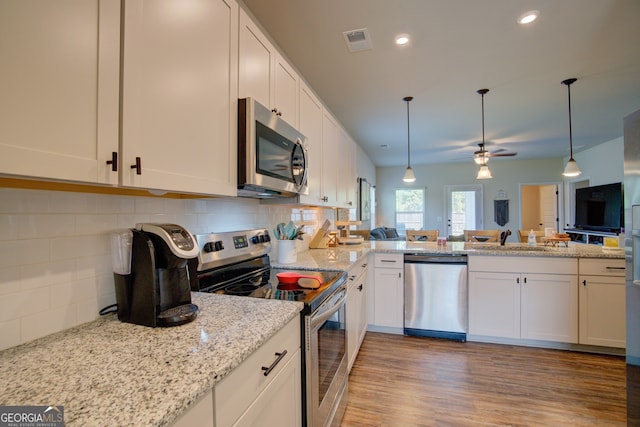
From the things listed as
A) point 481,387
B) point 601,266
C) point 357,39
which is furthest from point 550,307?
point 357,39

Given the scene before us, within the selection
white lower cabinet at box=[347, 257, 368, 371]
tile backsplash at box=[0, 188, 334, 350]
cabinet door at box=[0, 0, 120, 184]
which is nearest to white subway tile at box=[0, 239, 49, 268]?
tile backsplash at box=[0, 188, 334, 350]

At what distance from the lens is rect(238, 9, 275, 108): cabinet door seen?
1.40 metres

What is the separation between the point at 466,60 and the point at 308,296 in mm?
2587

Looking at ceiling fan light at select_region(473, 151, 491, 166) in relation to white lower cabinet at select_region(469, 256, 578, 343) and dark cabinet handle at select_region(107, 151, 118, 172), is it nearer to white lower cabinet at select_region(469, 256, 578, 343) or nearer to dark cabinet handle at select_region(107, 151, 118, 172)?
white lower cabinet at select_region(469, 256, 578, 343)

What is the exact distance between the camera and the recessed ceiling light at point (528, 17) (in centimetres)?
197

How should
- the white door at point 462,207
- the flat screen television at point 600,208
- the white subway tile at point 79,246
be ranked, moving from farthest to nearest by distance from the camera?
the white door at point 462,207
the flat screen television at point 600,208
the white subway tile at point 79,246

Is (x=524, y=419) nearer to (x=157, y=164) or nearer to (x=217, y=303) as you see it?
(x=217, y=303)

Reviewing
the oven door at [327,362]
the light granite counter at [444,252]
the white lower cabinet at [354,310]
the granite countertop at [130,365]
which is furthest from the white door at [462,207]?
the granite countertop at [130,365]

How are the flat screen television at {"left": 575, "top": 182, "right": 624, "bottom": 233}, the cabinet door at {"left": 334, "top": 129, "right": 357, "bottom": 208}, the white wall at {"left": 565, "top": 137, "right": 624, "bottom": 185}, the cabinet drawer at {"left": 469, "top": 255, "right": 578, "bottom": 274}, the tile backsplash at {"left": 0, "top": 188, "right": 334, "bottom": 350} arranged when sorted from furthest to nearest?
1. the white wall at {"left": 565, "top": 137, "right": 624, "bottom": 185}
2. the flat screen television at {"left": 575, "top": 182, "right": 624, "bottom": 233}
3. the cabinet door at {"left": 334, "top": 129, "right": 357, "bottom": 208}
4. the cabinet drawer at {"left": 469, "top": 255, "right": 578, "bottom": 274}
5. the tile backsplash at {"left": 0, "top": 188, "right": 334, "bottom": 350}

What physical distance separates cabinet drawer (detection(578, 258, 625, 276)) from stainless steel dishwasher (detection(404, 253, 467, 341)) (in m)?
0.93

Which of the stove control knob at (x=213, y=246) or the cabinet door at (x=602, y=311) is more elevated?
the stove control knob at (x=213, y=246)

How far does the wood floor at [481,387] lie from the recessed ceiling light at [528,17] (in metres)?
2.61

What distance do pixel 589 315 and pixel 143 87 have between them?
3572 millimetres

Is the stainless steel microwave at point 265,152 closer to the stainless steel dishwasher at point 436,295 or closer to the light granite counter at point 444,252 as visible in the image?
the light granite counter at point 444,252
